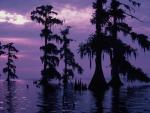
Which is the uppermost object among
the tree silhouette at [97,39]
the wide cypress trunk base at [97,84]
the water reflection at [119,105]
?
the tree silhouette at [97,39]

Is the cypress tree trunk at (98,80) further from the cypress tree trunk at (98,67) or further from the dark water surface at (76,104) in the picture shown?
the dark water surface at (76,104)

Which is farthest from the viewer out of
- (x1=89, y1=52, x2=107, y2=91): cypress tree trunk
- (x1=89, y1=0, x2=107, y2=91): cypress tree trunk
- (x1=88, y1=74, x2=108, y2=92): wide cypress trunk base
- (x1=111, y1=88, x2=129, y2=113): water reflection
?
(x1=89, y1=0, x2=107, y2=91): cypress tree trunk

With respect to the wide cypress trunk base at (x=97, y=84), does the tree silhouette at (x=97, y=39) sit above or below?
above

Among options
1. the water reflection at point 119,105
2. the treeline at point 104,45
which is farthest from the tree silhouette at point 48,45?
the water reflection at point 119,105

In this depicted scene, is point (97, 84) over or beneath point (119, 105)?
over

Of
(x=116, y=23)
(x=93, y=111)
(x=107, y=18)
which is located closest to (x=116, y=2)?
(x=116, y=23)

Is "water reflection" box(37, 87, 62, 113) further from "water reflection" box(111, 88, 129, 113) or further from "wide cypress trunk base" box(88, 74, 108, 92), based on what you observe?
"wide cypress trunk base" box(88, 74, 108, 92)

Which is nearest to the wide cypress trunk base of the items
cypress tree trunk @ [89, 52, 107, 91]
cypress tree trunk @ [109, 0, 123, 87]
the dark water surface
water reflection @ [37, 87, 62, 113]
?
cypress tree trunk @ [89, 52, 107, 91]

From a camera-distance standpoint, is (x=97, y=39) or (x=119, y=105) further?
(x=97, y=39)

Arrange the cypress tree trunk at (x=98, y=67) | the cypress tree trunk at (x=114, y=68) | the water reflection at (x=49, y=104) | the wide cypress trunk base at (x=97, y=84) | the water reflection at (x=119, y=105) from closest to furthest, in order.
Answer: the water reflection at (x=49, y=104) → the water reflection at (x=119, y=105) → the wide cypress trunk base at (x=97, y=84) → the cypress tree trunk at (x=98, y=67) → the cypress tree trunk at (x=114, y=68)

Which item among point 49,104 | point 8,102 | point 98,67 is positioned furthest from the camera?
point 98,67

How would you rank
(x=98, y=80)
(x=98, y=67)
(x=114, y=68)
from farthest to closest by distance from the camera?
(x=114, y=68), (x=98, y=67), (x=98, y=80)

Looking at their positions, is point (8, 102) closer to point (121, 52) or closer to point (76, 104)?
point (76, 104)

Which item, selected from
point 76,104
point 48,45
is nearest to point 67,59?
point 48,45
